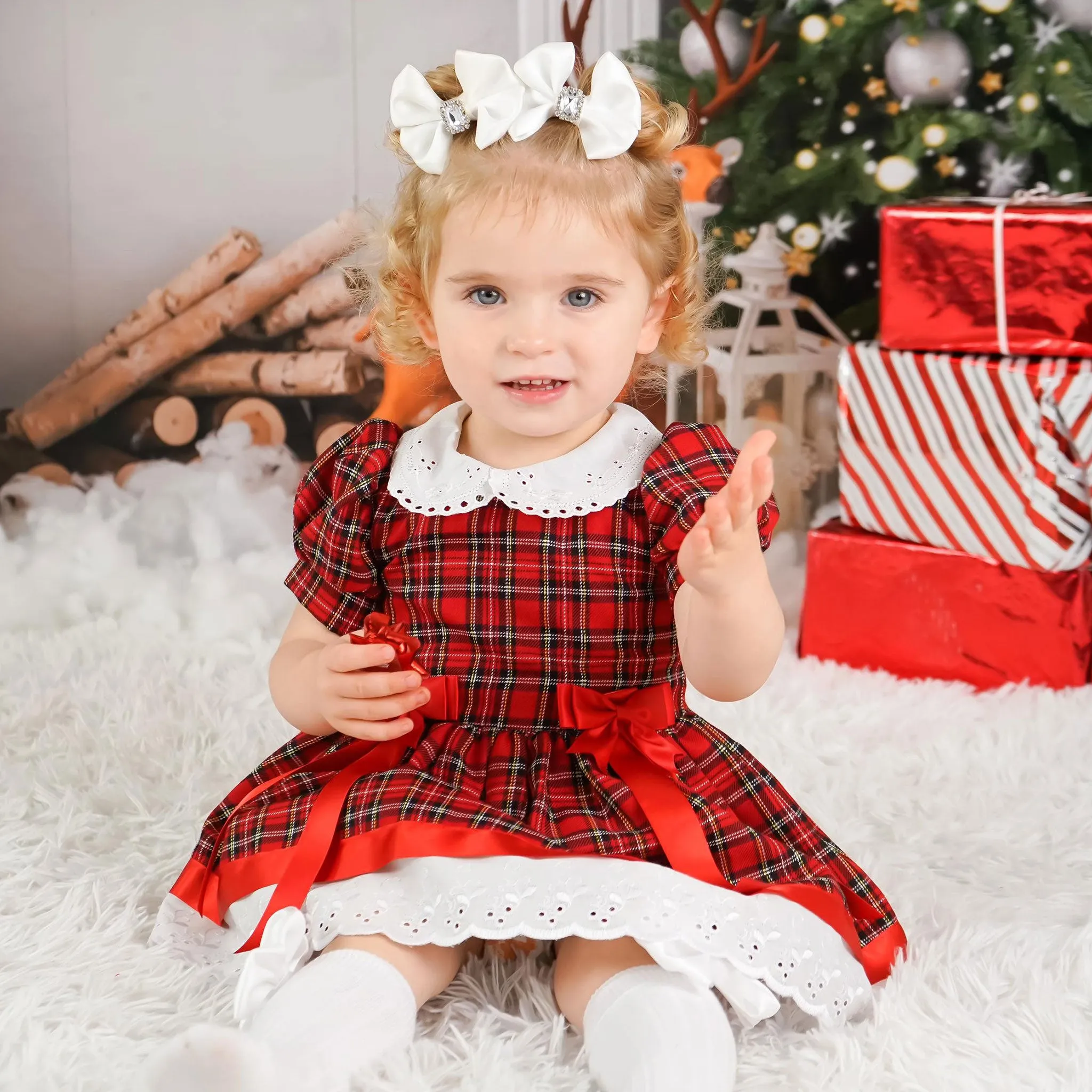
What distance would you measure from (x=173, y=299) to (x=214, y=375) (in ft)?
0.49

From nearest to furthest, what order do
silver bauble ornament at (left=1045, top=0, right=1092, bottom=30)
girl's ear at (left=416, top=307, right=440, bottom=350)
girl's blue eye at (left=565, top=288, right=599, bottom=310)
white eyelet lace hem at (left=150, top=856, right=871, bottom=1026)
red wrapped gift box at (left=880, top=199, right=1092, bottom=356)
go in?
white eyelet lace hem at (left=150, top=856, right=871, bottom=1026), girl's blue eye at (left=565, top=288, right=599, bottom=310), girl's ear at (left=416, top=307, right=440, bottom=350), red wrapped gift box at (left=880, top=199, right=1092, bottom=356), silver bauble ornament at (left=1045, top=0, right=1092, bottom=30)

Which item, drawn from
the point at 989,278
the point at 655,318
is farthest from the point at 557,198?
the point at 989,278

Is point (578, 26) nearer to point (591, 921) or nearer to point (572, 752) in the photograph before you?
point (572, 752)

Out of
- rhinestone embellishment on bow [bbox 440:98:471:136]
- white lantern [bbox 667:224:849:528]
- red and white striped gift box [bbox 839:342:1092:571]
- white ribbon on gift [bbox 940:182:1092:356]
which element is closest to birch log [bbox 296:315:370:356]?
white lantern [bbox 667:224:849:528]

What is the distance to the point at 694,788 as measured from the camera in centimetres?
100

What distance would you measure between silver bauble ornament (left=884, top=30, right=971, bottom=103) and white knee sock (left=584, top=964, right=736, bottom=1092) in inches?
60.5

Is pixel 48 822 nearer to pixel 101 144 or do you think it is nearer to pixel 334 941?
pixel 334 941

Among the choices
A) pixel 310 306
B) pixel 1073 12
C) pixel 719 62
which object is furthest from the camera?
pixel 310 306

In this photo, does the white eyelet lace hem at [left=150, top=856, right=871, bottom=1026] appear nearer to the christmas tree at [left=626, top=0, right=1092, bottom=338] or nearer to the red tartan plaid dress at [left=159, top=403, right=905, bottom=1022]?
the red tartan plaid dress at [left=159, top=403, right=905, bottom=1022]

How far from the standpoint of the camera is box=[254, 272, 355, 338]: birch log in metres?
2.32

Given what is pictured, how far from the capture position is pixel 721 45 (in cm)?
208

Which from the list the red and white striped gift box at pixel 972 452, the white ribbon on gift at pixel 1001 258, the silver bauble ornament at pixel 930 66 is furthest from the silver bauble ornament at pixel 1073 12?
the red and white striped gift box at pixel 972 452

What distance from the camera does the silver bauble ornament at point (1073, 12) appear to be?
6.16 ft

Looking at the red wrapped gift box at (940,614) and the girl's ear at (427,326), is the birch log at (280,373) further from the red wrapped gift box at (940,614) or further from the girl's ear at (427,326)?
the girl's ear at (427,326)
